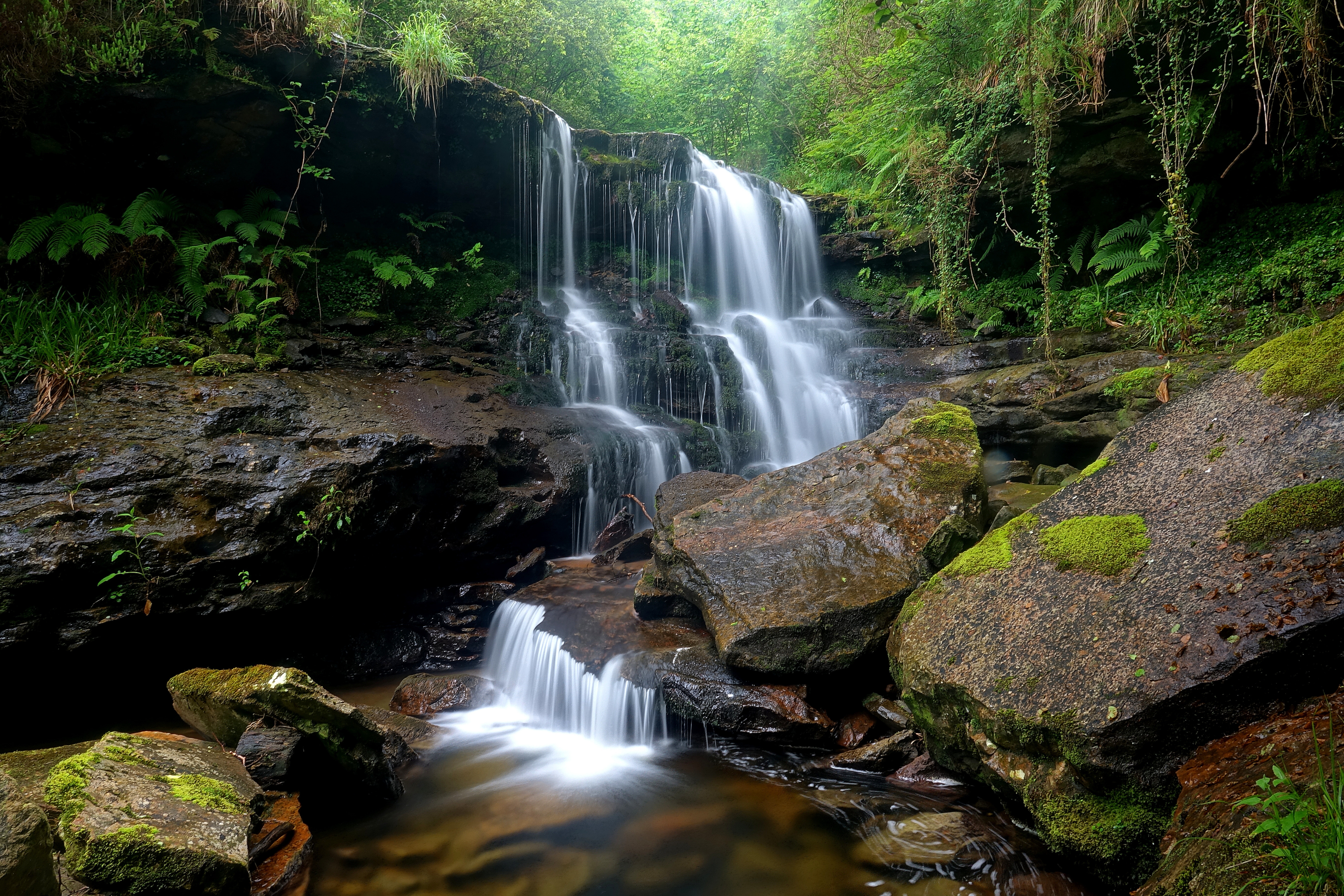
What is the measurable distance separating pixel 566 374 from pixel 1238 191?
356 inches

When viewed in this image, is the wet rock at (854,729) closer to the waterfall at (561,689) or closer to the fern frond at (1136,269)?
the waterfall at (561,689)

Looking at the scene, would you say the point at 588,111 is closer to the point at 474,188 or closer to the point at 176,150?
the point at 474,188

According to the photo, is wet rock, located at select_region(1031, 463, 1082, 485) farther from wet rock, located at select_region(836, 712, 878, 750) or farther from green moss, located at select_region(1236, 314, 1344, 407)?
wet rock, located at select_region(836, 712, 878, 750)

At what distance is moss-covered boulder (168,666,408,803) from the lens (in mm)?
3604

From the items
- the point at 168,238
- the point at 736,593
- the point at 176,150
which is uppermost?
the point at 176,150

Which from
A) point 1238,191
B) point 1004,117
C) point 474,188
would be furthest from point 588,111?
point 1238,191

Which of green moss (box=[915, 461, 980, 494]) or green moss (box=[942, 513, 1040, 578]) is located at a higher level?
green moss (box=[915, 461, 980, 494])

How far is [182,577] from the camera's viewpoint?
191 inches

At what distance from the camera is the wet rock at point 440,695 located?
5.22m

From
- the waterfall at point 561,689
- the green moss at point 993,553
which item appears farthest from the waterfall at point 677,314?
the green moss at point 993,553

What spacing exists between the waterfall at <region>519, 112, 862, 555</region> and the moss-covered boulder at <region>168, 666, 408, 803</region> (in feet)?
12.5

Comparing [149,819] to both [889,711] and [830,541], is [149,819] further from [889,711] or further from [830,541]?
[830,541]

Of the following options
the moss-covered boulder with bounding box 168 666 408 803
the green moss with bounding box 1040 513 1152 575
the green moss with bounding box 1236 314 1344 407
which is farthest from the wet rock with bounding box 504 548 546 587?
the green moss with bounding box 1236 314 1344 407

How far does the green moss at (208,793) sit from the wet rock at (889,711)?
3.42 m
